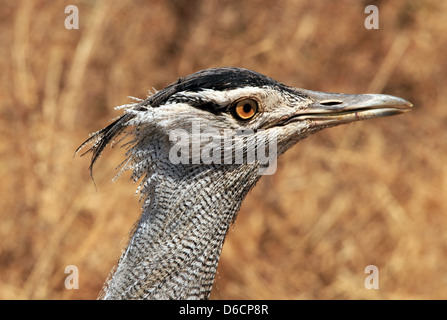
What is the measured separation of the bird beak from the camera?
1.91 m

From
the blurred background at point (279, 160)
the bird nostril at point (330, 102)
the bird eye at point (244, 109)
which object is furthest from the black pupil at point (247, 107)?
the blurred background at point (279, 160)

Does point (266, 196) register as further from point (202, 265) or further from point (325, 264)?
point (202, 265)

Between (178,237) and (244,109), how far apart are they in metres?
0.42

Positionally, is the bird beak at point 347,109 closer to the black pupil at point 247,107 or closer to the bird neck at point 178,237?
the black pupil at point 247,107

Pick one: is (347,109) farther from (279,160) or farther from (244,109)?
(279,160)

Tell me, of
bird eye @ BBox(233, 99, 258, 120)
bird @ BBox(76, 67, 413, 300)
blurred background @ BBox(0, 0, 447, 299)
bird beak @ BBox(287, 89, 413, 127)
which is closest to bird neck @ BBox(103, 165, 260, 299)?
bird @ BBox(76, 67, 413, 300)

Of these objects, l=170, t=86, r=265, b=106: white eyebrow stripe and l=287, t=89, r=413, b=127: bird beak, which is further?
l=287, t=89, r=413, b=127: bird beak

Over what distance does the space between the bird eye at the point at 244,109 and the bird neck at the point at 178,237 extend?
6.1 inches

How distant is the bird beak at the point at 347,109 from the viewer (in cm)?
191

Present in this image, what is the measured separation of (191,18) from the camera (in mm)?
4617
